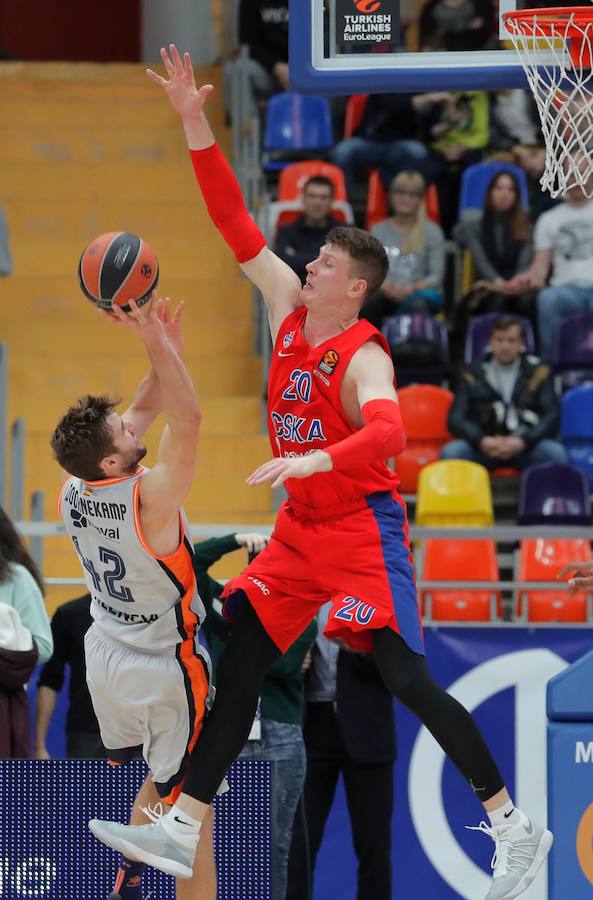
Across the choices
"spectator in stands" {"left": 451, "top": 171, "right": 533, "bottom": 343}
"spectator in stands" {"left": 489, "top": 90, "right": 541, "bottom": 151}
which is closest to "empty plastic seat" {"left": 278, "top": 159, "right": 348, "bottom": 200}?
"spectator in stands" {"left": 451, "top": 171, "right": 533, "bottom": 343}

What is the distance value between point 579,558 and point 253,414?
3.17m

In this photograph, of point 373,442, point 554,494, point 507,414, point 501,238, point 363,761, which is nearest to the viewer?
point 373,442

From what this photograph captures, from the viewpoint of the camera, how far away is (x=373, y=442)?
16.4ft

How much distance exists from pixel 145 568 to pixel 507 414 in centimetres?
519

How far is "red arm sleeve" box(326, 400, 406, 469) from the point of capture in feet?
16.3

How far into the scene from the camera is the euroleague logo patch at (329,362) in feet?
17.6

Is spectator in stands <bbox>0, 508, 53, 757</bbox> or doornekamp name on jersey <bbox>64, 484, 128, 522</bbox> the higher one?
doornekamp name on jersey <bbox>64, 484, 128, 522</bbox>

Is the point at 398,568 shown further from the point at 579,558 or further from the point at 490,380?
the point at 490,380

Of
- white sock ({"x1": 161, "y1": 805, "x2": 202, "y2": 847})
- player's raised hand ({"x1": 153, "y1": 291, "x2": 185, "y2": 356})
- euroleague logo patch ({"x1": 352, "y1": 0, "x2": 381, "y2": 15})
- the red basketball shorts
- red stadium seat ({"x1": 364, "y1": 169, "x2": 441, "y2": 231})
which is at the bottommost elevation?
white sock ({"x1": 161, "y1": 805, "x2": 202, "y2": 847})

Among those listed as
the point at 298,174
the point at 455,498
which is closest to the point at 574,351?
the point at 455,498

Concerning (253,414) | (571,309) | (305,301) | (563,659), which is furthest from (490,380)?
(305,301)

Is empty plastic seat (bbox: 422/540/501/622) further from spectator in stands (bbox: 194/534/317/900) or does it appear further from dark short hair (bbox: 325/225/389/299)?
dark short hair (bbox: 325/225/389/299)

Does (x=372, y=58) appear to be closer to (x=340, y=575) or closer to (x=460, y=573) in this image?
(x=340, y=575)

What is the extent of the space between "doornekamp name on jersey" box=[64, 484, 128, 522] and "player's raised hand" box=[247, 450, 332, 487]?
24.7 inches
